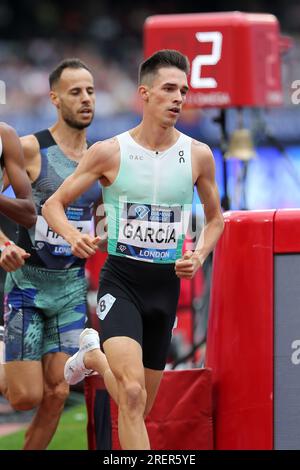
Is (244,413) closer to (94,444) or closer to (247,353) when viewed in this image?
(247,353)

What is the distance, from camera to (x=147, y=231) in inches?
224

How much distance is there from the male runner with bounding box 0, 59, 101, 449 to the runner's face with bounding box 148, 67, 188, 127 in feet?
3.66

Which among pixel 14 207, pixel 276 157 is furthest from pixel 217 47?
pixel 276 157

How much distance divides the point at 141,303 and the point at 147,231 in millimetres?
369

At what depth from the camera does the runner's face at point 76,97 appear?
7.00 metres

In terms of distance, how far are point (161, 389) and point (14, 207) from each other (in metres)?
1.35

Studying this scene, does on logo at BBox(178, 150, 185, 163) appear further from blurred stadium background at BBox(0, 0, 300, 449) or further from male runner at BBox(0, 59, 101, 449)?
blurred stadium background at BBox(0, 0, 300, 449)

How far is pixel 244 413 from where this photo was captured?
6.07 metres

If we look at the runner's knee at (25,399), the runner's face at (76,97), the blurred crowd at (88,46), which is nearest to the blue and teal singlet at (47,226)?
the runner's face at (76,97)

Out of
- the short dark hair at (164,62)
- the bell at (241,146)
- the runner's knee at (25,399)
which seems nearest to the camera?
the short dark hair at (164,62)

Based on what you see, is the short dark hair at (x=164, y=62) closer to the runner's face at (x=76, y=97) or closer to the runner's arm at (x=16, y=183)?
the runner's arm at (x=16, y=183)

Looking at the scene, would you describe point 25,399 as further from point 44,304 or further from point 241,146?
point 241,146

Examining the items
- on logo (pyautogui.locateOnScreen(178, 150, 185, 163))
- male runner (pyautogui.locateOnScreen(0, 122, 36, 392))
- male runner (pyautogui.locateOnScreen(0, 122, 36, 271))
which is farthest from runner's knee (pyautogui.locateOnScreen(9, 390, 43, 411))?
on logo (pyautogui.locateOnScreen(178, 150, 185, 163))

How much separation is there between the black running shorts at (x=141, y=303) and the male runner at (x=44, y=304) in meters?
0.99
